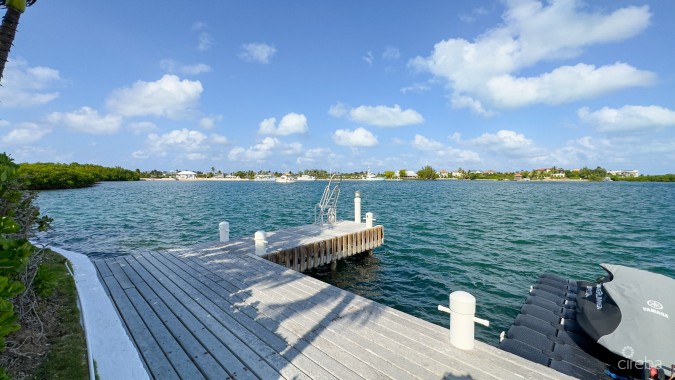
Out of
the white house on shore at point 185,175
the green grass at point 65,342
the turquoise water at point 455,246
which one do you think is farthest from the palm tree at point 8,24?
the white house on shore at point 185,175

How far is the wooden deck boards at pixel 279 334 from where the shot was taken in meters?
3.39

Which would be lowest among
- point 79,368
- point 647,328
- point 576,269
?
point 576,269

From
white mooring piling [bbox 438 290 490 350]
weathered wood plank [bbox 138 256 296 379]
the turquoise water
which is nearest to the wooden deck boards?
weathered wood plank [bbox 138 256 296 379]

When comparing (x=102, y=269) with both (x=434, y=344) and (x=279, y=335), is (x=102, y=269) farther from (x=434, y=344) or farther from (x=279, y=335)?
(x=434, y=344)

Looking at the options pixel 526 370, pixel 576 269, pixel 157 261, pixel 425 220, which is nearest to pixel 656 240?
pixel 576 269

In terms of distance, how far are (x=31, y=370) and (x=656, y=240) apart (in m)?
25.2

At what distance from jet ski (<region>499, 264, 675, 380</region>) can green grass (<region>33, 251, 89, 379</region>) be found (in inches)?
235

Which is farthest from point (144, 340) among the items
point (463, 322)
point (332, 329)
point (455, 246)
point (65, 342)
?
point (455, 246)

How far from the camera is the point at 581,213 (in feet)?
85.6

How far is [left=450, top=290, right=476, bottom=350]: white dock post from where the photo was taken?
374 cm

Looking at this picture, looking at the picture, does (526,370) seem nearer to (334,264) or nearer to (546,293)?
(546,293)

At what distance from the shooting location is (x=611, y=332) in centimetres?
461

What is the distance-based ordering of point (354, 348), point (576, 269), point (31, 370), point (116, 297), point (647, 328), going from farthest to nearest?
1. point (576, 269)
2. point (116, 297)
3. point (647, 328)
4. point (354, 348)
5. point (31, 370)

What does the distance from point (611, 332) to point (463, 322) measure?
2982 millimetres
